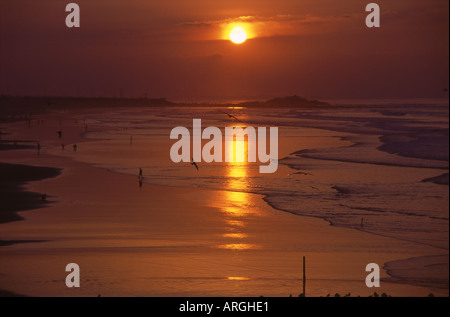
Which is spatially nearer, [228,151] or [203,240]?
[203,240]

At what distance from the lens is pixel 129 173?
98.2 feet

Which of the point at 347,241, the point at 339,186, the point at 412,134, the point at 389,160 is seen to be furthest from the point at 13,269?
the point at 412,134

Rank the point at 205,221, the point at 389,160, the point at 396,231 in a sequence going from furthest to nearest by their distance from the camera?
the point at 389,160 → the point at 205,221 → the point at 396,231

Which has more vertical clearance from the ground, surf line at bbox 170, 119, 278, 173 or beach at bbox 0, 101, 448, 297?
surf line at bbox 170, 119, 278, 173

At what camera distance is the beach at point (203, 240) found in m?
12.5

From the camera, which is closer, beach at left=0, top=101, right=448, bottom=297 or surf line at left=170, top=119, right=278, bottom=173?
beach at left=0, top=101, right=448, bottom=297

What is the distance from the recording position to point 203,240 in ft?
53.2

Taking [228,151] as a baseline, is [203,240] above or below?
below

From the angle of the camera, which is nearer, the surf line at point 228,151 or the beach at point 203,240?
the beach at point 203,240

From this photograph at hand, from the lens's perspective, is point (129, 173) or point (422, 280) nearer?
point (422, 280)

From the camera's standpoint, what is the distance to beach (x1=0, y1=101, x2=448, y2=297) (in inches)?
494

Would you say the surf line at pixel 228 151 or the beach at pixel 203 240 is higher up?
the surf line at pixel 228 151

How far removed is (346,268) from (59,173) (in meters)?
19.3
